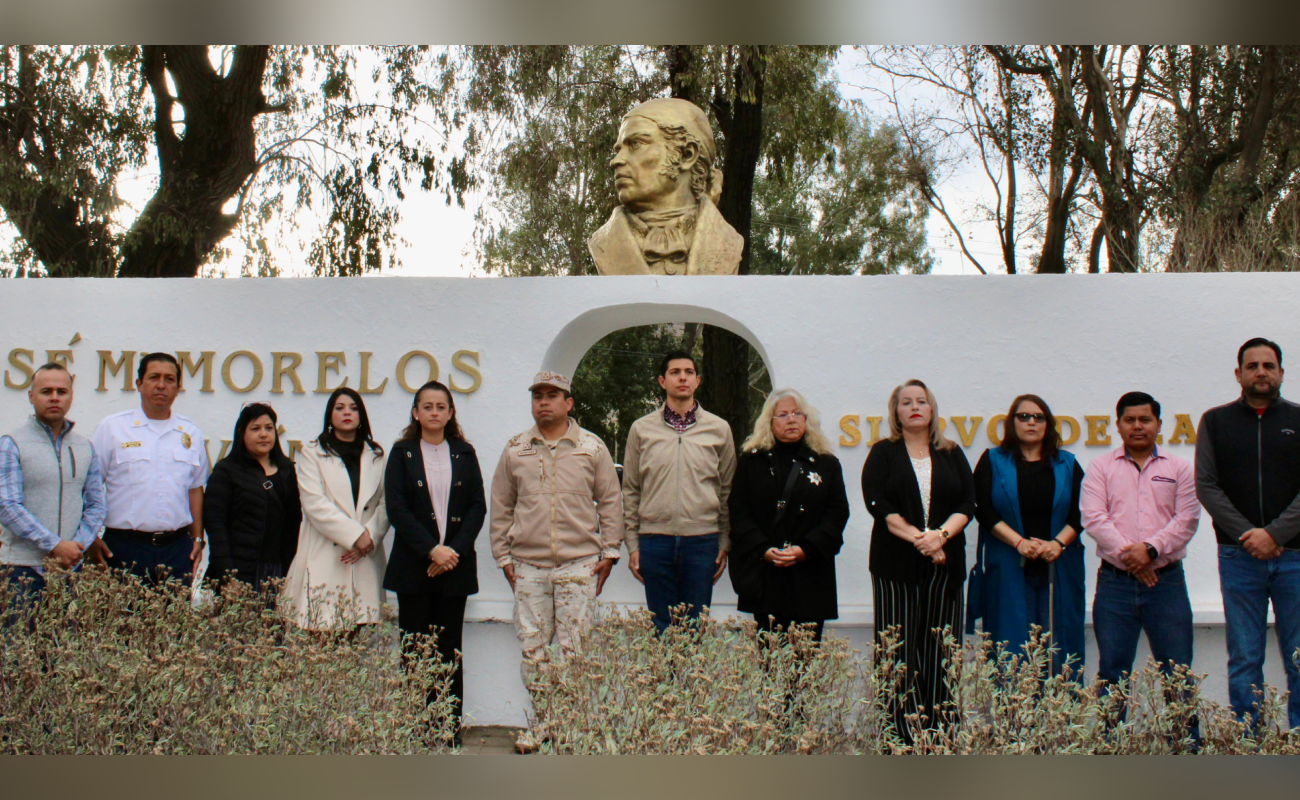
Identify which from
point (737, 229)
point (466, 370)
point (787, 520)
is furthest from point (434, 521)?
point (737, 229)

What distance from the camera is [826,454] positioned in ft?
14.6

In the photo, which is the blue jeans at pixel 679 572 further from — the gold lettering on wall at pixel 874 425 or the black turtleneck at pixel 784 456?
the gold lettering on wall at pixel 874 425

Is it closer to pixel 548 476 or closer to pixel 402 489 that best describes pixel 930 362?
pixel 548 476

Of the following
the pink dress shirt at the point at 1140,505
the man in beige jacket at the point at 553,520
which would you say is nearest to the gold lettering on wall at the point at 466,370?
the man in beige jacket at the point at 553,520

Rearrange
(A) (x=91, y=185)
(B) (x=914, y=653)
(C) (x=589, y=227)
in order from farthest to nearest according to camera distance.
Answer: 1. (C) (x=589, y=227)
2. (A) (x=91, y=185)
3. (B) (x=914, y=653)

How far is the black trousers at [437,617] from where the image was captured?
14.5 ft

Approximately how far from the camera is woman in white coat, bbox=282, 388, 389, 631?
4.41 metres

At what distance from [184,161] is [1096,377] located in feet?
26.9

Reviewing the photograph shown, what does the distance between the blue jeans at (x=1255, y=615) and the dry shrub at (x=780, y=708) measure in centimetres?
64

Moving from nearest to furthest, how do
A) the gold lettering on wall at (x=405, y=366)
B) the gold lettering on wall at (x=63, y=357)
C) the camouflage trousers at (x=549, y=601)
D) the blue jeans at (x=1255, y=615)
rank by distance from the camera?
1. the blue jeans at (x=1255, y=615)
2. the camouflage trousers at (x=549, y=601)
3. the gold lettering on wall at (x=405, y=366)
4. the gold lettering on wall at (x=63, y=357)

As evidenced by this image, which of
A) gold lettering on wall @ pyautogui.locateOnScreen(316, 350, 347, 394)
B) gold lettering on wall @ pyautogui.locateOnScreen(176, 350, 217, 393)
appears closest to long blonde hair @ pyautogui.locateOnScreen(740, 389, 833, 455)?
gold lettering on wall @ pyautogui.locateOnScreen(316, 350, 347, 394)

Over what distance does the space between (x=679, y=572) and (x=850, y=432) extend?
52.5 inches

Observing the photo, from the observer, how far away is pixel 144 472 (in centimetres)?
457

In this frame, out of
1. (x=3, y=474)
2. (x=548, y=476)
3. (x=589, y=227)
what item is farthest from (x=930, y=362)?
(x=589, y=227)
